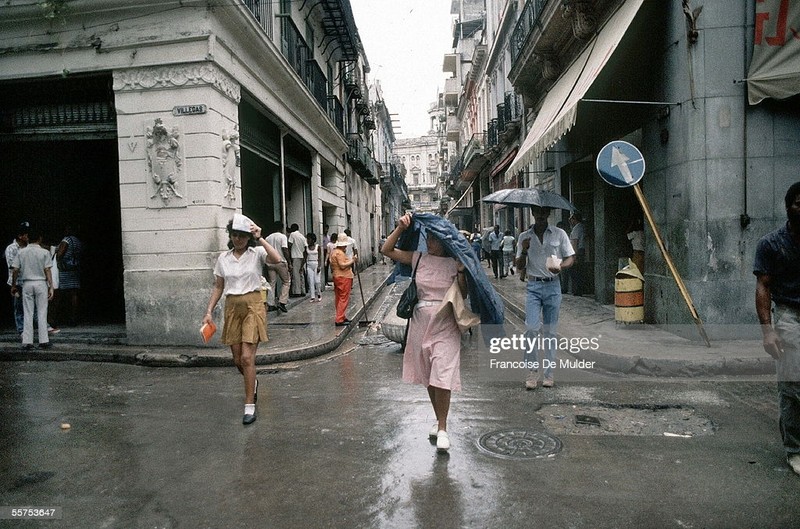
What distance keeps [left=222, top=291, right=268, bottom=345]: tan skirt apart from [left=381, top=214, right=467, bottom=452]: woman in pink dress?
5.08 ft

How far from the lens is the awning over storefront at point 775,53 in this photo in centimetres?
696

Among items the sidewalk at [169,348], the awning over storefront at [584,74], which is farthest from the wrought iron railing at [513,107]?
the sidewalk at [169,348]

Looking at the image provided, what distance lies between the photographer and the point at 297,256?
13586 millimetres

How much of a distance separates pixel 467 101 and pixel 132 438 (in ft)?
112

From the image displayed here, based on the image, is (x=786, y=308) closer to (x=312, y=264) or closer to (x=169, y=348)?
(x=169, y=348)

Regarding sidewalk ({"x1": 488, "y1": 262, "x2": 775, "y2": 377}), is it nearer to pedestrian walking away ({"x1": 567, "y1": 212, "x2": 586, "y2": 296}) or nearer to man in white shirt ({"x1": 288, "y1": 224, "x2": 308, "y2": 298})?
pedestrian walking away ({"x1": 567, "y1": 212, "x2": 586, "y2": 296})

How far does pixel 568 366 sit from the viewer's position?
22.8 ft

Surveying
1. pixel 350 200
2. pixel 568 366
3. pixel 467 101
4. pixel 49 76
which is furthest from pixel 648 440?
pixel 467 101

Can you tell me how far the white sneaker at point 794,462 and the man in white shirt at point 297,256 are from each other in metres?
11.0

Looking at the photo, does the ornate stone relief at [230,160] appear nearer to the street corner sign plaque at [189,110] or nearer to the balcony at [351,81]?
the street corner sign plaque at [189,110]

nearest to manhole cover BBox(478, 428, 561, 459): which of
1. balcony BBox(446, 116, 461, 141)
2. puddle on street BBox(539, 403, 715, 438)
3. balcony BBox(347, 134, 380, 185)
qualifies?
puddle on street BBox(539, 403, 715, 438)

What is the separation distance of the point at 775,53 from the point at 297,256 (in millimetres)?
10103

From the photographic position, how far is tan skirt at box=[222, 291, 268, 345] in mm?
5051

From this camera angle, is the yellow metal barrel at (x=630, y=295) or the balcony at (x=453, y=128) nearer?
the yellow metal barrel at (x=630, y=295)
